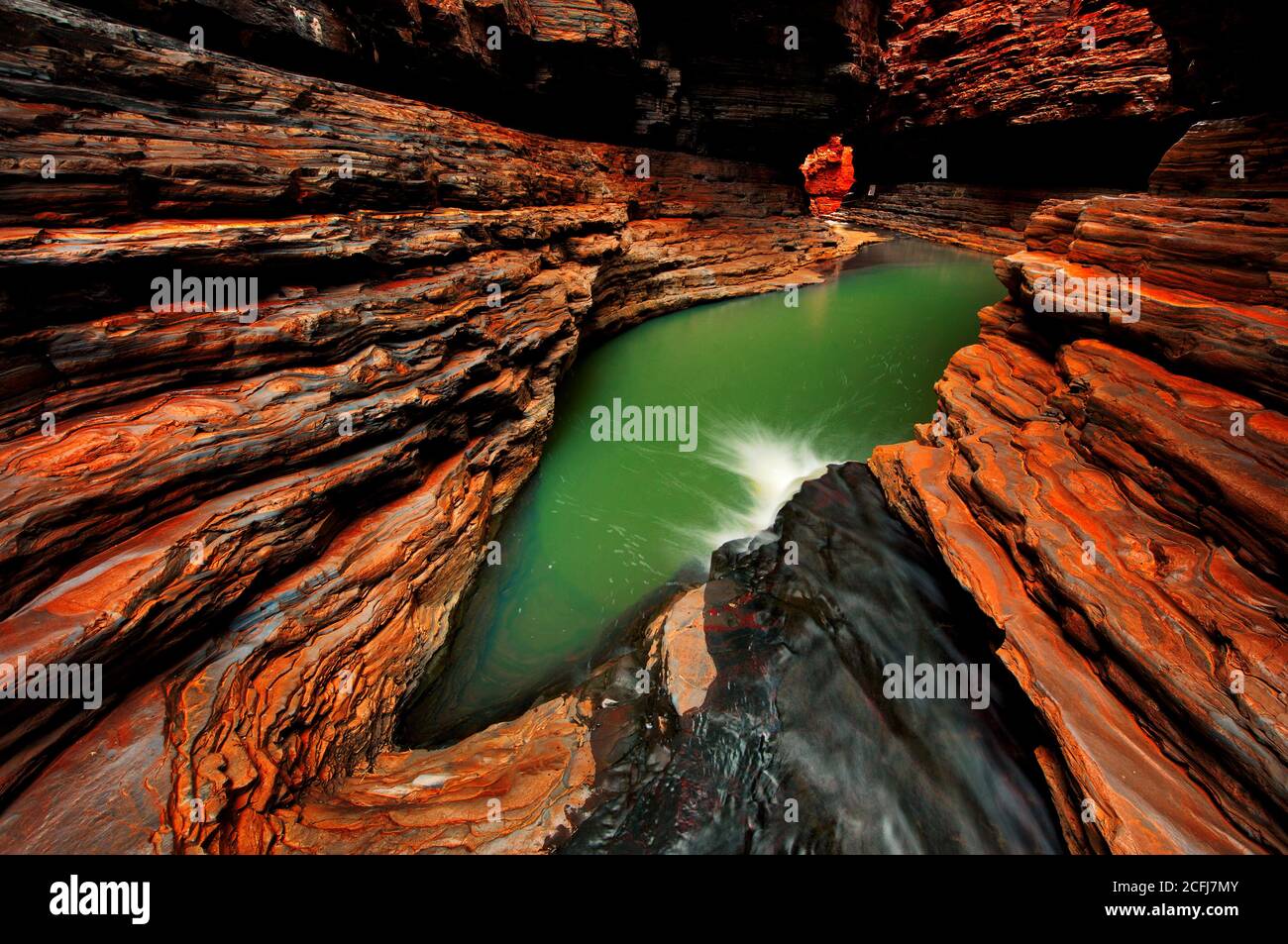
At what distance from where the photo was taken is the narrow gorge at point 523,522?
3201 mm

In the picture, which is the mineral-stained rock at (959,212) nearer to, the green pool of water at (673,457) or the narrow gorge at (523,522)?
the green pool of water at (673,457)

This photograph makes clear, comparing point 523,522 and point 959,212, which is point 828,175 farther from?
point 523,522

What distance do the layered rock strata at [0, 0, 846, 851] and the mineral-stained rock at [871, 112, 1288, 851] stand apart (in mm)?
5912

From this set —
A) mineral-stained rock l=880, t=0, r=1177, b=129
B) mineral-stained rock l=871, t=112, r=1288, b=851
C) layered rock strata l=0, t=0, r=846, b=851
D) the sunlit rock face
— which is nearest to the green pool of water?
layered rock strata l=0, t=0, r=846, b=851

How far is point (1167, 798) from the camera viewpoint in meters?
2.84

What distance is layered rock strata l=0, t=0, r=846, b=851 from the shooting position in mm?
3182

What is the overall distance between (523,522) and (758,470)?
4484 mm

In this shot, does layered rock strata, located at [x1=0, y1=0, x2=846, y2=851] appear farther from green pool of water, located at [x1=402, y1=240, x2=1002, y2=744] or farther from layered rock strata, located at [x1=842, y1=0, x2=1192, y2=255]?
layered rock strata, located at [x1=842, y1=0, x2=1192, y2=255]

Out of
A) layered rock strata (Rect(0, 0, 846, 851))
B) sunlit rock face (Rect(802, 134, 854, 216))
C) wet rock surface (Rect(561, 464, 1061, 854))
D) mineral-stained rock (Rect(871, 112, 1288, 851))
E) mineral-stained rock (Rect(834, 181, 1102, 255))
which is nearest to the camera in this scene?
mineral-stained rock (Rect(871, 112, 1288, 851))

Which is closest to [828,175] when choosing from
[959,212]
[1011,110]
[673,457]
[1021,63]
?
[959,212]

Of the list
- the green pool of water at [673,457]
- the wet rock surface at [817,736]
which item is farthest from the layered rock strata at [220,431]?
the wet rock surface at [817,736]

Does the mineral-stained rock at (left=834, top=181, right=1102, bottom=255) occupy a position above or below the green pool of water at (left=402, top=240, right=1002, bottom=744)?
above

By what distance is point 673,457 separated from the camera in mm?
8922

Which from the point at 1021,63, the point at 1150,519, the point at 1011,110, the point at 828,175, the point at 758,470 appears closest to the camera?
the point at 1150,519
